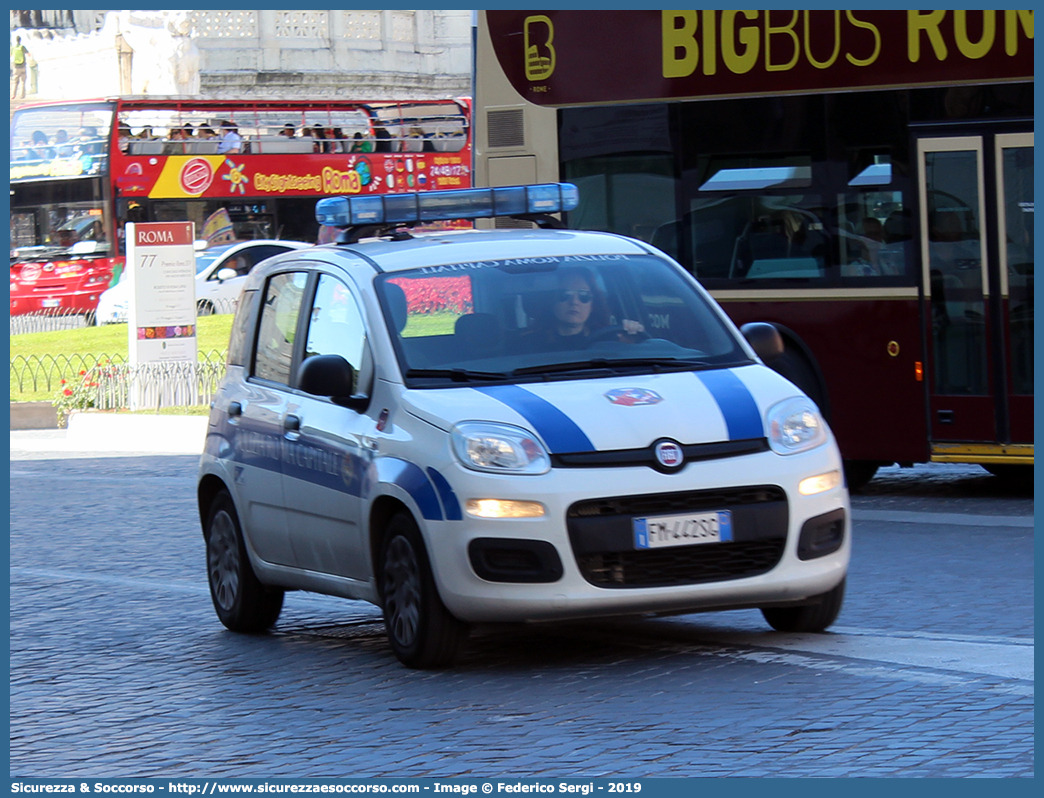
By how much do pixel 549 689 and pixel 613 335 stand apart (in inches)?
61.9

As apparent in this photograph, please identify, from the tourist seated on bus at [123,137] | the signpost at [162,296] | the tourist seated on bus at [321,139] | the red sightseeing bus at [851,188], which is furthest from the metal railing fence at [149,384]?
the tourist seated on bus at [321,139]

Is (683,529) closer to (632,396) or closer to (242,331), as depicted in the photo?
(632,396)

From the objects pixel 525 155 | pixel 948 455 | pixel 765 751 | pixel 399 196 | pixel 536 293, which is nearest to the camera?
pixel 765 751

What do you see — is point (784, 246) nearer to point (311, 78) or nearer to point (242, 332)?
point (242, 332)

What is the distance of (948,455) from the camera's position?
12.8 metres

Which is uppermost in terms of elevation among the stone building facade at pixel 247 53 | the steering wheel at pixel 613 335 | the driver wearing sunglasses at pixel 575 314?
the stone building facade at pixel 247 53

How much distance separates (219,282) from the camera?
3691 cm

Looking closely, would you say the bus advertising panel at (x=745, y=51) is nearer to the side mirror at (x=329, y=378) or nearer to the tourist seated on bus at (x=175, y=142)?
the side mirror at (x=329, y=378)

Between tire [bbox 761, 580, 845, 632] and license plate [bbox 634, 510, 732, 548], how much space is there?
2.16 feet

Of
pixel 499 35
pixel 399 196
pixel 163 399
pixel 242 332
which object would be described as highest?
pixel 499 35

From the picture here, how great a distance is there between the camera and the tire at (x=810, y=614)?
7.57m

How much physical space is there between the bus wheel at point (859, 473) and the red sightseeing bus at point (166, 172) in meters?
25.9

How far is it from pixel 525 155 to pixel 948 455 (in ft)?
13.0

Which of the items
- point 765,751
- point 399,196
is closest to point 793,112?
point 399,196
